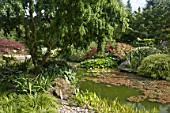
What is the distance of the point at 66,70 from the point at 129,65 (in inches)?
229

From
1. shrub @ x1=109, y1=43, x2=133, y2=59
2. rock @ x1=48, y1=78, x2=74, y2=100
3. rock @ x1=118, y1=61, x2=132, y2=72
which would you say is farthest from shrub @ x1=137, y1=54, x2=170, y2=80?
rock @ x1=48, y1=78, x2=74, y2=100

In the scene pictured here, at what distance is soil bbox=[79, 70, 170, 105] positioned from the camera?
24.6 feet

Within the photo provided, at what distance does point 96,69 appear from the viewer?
1287 cm

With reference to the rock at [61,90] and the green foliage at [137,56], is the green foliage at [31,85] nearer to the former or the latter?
the rock at [61,90]

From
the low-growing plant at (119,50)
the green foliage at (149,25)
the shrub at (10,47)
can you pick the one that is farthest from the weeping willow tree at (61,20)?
the green foliage at (149,25)

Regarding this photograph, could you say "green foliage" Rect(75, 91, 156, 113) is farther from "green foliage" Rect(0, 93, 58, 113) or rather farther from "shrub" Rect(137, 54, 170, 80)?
"shrub" Rect(137, 54, 170, 80)

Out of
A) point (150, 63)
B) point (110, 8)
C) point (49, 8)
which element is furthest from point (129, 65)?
point (49, 8)

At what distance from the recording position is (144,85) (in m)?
9.27

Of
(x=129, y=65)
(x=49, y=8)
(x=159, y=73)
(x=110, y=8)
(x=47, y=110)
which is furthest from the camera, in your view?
(x=129, y=65)

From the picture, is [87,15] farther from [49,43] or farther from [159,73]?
[159,73]

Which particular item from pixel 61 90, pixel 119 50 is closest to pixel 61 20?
pixel 61 90

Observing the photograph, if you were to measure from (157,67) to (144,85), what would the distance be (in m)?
1.97

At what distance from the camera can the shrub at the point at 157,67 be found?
10.7 meters

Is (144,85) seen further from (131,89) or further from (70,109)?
(70,109)
